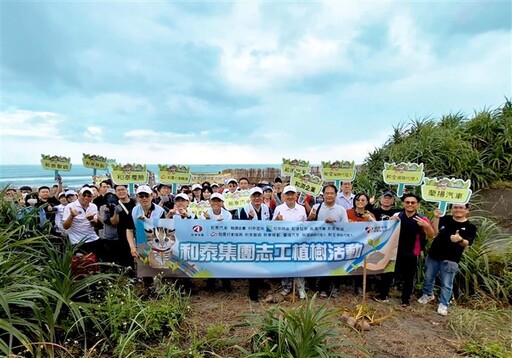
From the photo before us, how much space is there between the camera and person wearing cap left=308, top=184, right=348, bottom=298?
197 inches

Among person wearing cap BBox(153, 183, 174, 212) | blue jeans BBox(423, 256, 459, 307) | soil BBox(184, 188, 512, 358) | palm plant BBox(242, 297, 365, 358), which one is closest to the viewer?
palm plant BBox(242, 297, 365, 358)

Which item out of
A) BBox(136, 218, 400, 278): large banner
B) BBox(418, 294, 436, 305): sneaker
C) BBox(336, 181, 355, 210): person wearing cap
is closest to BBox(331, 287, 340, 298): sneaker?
BBox(136, 218, 400, 278): large banner

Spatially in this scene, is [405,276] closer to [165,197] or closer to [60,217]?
[165,197]

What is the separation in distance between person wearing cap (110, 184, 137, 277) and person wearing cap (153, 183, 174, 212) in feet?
3.52

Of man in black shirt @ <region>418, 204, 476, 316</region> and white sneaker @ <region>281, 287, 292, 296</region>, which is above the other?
man in black shirt @ <region>418, 204, 476, 316</region>

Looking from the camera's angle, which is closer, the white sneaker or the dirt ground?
the dirt ground

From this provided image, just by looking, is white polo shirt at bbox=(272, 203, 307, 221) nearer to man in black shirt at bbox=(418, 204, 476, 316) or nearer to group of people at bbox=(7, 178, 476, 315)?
group of people at bbox=(7, 178, 476, 315)

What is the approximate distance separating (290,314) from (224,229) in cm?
185

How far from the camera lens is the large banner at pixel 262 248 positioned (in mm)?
4840

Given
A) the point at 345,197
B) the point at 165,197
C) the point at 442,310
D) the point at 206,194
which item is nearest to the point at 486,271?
the point at 442,310

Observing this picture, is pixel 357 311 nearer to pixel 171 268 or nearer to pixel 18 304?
pixel 171 268

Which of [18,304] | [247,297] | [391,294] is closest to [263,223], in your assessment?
[247,297]

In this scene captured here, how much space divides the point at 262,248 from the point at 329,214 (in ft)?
3.68

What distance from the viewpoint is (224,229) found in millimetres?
Answer: 4918
